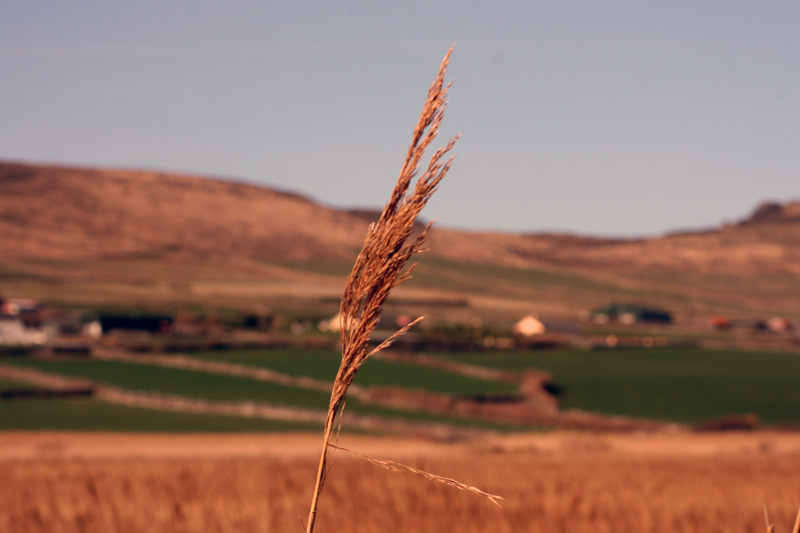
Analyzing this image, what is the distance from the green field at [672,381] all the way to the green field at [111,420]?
18.0 m

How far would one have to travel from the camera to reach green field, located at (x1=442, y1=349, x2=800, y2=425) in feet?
184

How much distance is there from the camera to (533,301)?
165 m

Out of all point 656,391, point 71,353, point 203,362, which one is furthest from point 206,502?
point 71,353

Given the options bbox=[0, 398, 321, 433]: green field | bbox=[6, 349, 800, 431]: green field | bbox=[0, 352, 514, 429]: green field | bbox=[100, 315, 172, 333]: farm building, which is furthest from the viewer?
bbox=[100, 315, 172, 333]: farm building

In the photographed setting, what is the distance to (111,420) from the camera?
156 ft

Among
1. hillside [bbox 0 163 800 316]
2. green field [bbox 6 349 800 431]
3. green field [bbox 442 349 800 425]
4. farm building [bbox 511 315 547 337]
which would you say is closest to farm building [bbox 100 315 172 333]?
green field [bbox 6 349 800 431]

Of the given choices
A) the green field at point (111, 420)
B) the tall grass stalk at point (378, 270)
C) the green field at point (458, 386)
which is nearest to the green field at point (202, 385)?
the green field at point (458, 386)

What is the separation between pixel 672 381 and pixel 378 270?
63.8 m

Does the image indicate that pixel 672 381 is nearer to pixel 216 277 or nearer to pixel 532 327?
pixel 532 327

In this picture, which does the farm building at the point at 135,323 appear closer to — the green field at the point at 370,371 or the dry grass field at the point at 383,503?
the green field at the point at 370,371

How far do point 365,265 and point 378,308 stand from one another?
143 millimetres

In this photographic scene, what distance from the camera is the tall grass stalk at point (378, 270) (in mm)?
3391

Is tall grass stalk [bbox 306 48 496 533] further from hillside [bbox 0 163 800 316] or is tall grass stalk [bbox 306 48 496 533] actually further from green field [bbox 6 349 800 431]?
hillside [bbox 0 163 800 316]

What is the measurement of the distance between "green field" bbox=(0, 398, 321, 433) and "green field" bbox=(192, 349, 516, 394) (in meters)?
11.3
